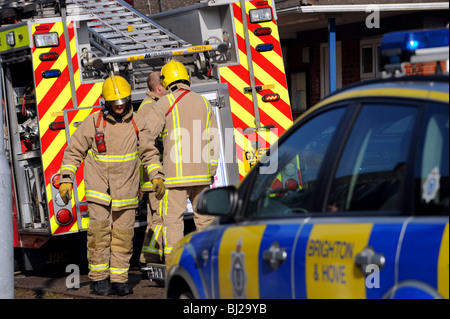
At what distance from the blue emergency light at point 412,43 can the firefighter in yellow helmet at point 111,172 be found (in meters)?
3.85

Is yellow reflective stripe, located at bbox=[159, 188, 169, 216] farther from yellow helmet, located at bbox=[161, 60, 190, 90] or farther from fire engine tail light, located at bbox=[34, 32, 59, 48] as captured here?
fire engine tail light, located at bbox=[34, 32, 59, 48]

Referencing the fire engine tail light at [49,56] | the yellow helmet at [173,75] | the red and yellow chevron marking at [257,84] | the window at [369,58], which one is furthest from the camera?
the window at [369,58]

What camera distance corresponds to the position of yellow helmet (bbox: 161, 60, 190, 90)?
7434mm

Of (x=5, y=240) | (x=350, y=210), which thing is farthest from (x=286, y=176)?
(x=5, y=240)

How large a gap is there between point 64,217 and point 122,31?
7.80 feet

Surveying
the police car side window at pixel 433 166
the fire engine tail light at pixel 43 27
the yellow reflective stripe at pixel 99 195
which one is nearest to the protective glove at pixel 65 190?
the yellow reflective stripe at pixel 99 195

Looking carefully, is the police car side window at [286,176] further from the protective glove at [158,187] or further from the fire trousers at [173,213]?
the fire trousers at [173,213]

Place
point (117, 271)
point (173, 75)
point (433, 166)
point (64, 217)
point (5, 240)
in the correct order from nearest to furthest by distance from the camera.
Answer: point (433, 166)
point (5, 240)
point (117, 271)
point (173, 75)
point (64, 217)

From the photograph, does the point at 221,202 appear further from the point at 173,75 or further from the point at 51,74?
the point at 51,74

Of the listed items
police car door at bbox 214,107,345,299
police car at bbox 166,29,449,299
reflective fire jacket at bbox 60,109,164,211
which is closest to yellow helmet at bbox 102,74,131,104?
reflective fire jacket at bbox 60,109,164,211

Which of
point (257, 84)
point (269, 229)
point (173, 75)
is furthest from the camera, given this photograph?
point (257, 84)

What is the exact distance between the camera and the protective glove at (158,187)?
7004 millimetres

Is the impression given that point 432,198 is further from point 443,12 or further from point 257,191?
point 443,12

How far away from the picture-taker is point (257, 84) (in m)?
8.57
